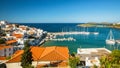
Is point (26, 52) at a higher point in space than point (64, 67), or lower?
higher

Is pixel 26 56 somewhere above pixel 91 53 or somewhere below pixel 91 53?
above

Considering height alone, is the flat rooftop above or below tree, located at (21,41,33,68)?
below

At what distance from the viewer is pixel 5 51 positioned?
46219mm

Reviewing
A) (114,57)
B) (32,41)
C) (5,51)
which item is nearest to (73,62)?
(114,57)

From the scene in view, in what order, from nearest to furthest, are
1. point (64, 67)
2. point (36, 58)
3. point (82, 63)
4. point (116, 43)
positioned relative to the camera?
1. point (64, 67)
2. point (36, 58)
3. point (82, 63)
4. point (116, 43)

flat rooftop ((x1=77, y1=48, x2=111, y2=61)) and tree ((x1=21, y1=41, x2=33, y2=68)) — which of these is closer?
tree ((x1=21, y1=41, x2=33, y2=68))

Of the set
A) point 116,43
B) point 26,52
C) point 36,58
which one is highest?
point 26,52

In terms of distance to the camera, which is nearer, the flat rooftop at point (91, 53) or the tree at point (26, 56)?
the tree at point (26, 56)

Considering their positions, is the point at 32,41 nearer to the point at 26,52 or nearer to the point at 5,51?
the point at 5,51

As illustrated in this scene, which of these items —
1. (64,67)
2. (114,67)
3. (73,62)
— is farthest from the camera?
(64,67)

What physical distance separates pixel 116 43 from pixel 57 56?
173 feet

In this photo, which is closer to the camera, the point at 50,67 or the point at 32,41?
the point at 50,67

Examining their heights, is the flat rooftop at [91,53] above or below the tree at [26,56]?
below

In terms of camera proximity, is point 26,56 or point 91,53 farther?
point 91,53
